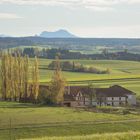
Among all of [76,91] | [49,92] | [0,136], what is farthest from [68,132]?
[76,91]

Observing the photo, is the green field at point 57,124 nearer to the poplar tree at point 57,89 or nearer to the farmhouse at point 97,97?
the poplar tree at point 57,89

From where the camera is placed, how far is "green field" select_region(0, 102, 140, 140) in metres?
49.8

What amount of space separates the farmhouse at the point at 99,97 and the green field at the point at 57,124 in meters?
33.9

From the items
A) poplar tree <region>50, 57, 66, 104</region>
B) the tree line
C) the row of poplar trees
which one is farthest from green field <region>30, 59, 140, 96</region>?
the row of poplar trees

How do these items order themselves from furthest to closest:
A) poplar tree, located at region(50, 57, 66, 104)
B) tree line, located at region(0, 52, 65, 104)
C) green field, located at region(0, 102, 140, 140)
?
tree line, located at region(0, 52, 65, 104)
poplar tree, located at region(50, 57, 66, 104)
green field, located at region(0, 102, 140, 140)

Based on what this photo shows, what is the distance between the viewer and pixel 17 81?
314ft

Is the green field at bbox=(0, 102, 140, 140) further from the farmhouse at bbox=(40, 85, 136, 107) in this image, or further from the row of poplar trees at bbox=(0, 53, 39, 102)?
the farmhouse at bbox=(40, 85, 136, 107)

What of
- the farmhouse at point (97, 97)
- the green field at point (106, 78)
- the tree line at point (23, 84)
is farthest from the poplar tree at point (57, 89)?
the green field at point (106, 78)

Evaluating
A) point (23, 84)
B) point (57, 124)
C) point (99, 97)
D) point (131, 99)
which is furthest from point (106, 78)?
point (57, 124)

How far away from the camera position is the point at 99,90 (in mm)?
110188

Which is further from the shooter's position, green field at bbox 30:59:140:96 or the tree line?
green field at bbox 30:59:140:96

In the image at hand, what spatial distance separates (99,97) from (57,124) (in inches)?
1945

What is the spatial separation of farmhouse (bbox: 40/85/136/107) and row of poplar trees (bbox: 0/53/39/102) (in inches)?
182

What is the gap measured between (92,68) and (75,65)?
7.12 meters
